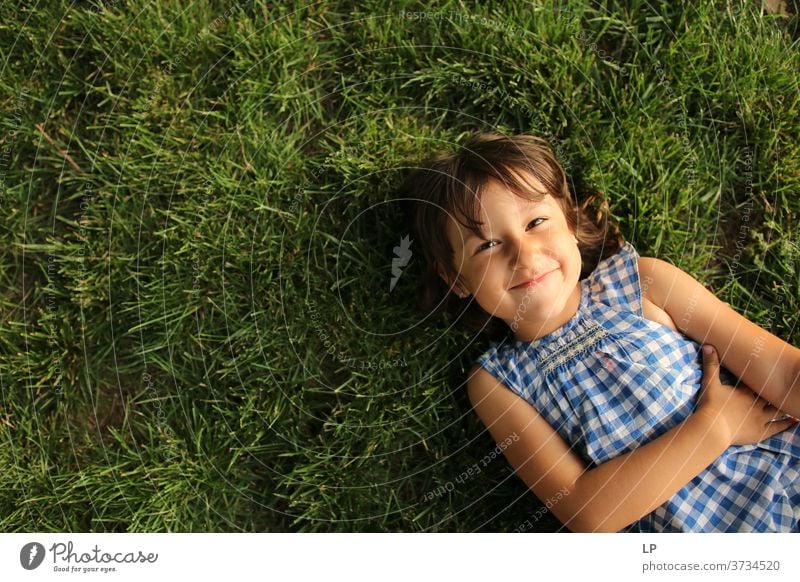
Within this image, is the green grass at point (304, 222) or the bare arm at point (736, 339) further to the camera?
the green grass at point (304, 222)

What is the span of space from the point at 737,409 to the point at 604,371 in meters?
0.21

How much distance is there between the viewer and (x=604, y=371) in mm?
1077

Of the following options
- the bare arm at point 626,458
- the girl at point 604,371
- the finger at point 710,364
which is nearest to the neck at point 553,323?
the girl at point 604,371

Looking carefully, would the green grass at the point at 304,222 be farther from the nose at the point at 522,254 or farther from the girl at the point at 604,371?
the nose at the point at 522,254

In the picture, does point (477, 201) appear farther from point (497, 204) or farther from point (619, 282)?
point (619, 282)

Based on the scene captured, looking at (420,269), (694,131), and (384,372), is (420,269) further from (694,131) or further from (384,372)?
(694,131)

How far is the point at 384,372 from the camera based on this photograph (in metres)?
1.19

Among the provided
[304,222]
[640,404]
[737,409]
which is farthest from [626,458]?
[304,222]

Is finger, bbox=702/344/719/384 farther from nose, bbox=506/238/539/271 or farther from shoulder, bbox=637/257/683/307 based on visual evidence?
nose, bbox=506/238/539/271

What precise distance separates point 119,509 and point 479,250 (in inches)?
30.4

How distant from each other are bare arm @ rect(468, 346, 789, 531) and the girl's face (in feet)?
0.53
